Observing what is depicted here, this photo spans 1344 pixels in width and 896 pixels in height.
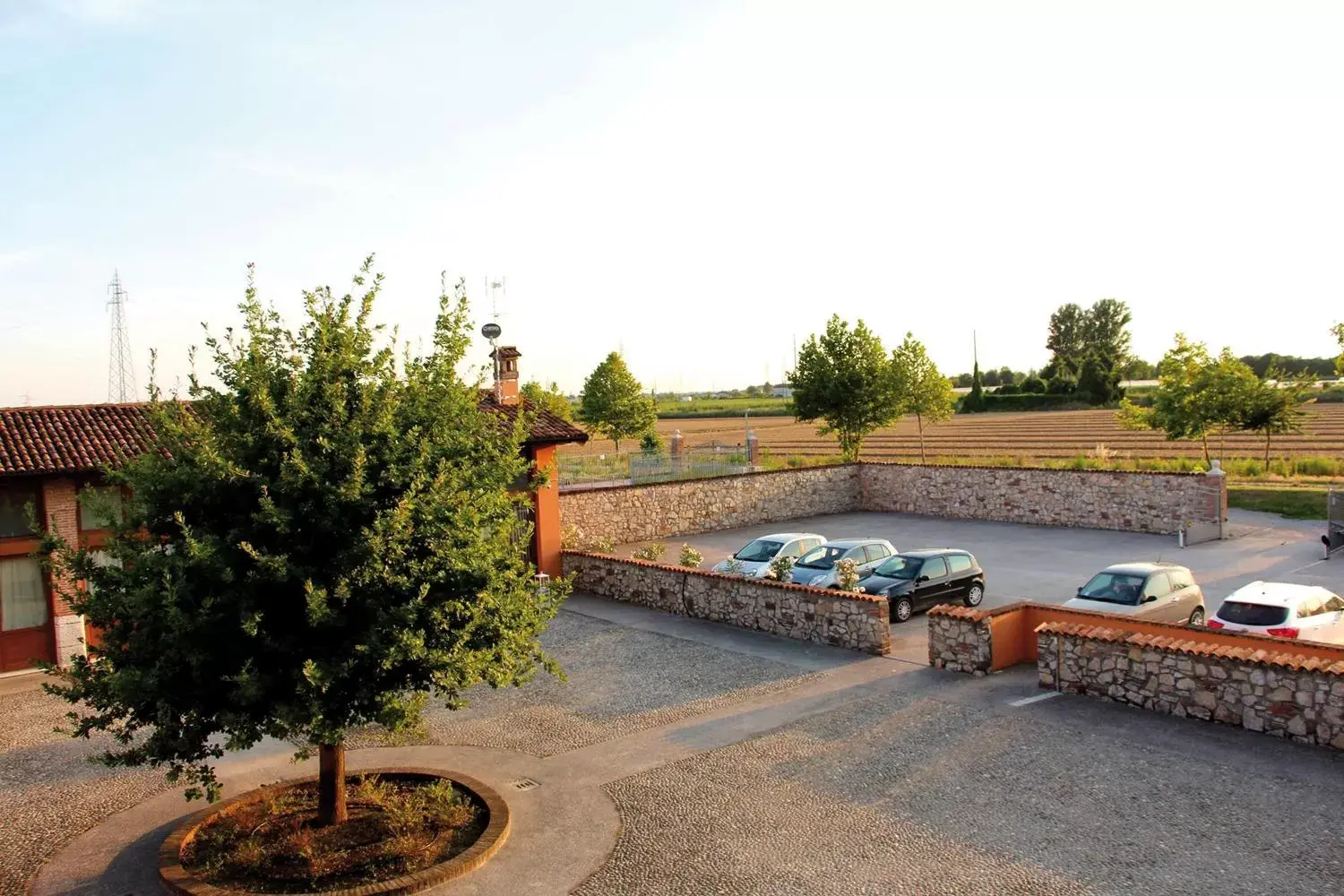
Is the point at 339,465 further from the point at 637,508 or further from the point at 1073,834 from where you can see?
the point at 637,508

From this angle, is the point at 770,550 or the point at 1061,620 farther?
the point at 770,550

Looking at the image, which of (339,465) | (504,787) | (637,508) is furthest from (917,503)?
(339,465)

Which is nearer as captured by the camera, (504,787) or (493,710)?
(504,787)

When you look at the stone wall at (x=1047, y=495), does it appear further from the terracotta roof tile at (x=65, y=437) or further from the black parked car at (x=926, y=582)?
the terracotta roof tile at (x=65, y=437)

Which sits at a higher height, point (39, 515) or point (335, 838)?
point (39, 515)

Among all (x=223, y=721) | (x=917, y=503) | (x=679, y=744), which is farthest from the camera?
(x=917, y=503)

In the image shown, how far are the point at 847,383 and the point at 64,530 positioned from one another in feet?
106

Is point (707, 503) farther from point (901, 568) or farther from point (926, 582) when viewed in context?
point (926, 582)

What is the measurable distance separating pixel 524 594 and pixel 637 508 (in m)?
19.9

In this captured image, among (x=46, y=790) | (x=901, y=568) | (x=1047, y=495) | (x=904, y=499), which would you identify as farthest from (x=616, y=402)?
(x=46, y=790)

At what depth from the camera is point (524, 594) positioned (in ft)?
32.4

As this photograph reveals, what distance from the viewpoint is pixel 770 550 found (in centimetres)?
2288

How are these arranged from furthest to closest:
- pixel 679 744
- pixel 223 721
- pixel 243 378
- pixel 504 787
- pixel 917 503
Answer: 1. pixel 917 503
2. pixel 679 744
3. pixel 504 787
4. pixel 243 378
5. pixel 223 721

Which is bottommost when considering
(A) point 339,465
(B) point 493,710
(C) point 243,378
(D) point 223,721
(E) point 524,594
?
(B) point 493,710
